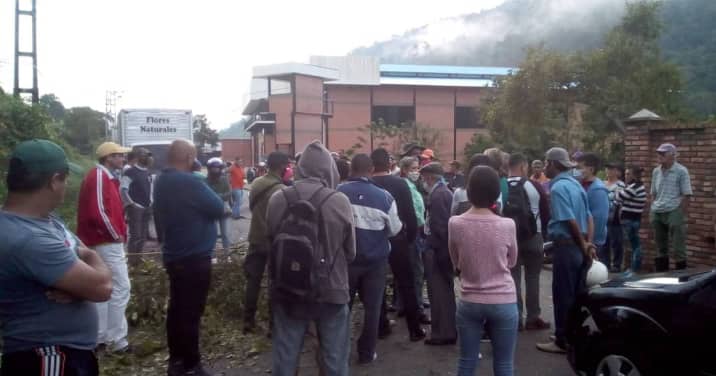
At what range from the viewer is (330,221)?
4.00m

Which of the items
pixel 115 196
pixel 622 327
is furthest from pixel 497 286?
pixel 115 196

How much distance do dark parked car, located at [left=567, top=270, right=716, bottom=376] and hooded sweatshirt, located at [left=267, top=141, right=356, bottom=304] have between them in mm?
2016

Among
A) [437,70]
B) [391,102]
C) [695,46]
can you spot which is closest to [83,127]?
[391,102]

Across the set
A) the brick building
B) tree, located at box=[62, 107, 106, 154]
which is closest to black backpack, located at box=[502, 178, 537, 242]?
the brick building

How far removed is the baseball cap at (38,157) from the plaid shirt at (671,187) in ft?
26.8

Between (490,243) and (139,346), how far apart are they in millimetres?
4061

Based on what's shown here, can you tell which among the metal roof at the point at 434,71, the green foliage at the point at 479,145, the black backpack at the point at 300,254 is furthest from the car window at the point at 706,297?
the metal roof at the point at 434,71

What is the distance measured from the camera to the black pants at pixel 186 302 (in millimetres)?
5082

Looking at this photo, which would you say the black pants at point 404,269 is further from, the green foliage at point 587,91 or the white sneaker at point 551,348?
the green foliage at point 587,91

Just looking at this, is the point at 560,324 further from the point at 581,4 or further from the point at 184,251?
the point at 581,4

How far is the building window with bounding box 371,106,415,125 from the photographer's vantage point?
49219mm

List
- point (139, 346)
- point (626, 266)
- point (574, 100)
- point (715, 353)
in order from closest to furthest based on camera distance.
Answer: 1. point (715, 353)
2. point (139, 346)
3. point (626, 266)
4. point (574, 100)

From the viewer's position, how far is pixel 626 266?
1072 centimetres

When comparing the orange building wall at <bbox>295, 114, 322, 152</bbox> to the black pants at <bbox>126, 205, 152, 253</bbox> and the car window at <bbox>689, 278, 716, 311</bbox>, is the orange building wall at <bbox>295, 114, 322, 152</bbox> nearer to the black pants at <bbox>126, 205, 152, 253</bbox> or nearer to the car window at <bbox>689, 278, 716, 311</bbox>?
the black pants at <bbox>126, 205, 152, 253</bbox>
